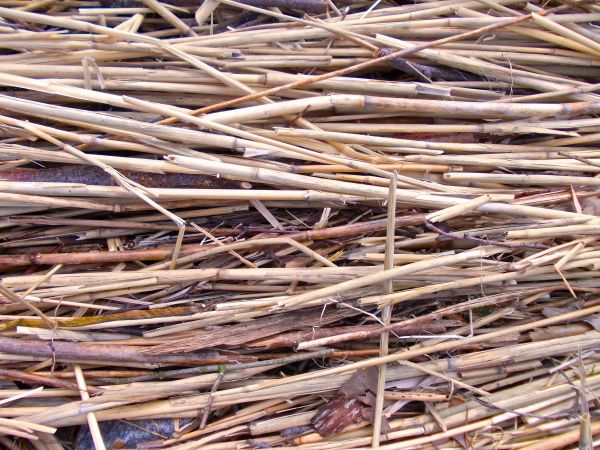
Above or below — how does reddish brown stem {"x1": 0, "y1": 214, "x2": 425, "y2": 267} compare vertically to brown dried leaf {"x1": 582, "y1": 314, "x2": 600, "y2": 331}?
above

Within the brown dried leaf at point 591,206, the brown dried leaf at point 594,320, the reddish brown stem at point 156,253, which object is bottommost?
the brown dried leaf at point 594,320

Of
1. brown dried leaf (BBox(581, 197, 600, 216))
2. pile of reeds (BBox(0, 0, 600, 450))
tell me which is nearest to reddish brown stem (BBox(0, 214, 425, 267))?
pile of reeds (BBox(0, 0, 600, 450))

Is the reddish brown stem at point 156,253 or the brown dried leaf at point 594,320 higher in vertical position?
the reddish brown stem at point 156,253

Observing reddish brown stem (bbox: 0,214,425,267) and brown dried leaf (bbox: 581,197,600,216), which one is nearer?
reddish brown stem (bbox: 0,214,425,267)

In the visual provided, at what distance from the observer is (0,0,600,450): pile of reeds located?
1.17 m

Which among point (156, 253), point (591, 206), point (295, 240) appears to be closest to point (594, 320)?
point (591, 206)

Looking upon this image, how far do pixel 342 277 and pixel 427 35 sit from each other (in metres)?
0.66

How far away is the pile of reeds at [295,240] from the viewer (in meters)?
1.17

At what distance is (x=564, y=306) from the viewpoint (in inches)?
50.9

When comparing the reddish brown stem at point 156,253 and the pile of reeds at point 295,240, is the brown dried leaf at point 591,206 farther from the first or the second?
the reddish brown stem at point 156,253

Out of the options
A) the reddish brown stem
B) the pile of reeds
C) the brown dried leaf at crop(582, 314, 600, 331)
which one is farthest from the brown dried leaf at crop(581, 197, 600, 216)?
the reddish brown stem

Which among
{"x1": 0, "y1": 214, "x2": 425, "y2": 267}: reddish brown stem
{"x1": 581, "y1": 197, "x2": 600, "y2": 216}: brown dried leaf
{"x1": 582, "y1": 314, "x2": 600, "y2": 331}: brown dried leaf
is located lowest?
{"x1": 582, "y1": 314, "x2": 600, "y2": 331}: brown dried leaf

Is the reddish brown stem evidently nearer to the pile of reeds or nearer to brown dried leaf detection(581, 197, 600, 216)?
the pile of reeds

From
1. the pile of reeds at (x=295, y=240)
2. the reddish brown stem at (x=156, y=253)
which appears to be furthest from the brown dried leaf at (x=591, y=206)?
the reddish brown stem at (x=156, y=253)
